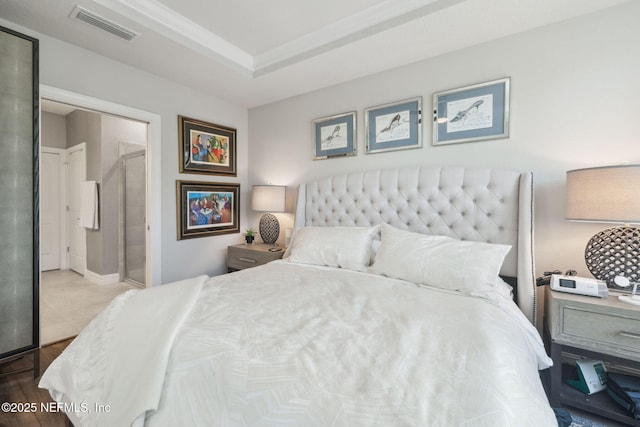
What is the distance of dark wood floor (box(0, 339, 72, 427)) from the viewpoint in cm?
161

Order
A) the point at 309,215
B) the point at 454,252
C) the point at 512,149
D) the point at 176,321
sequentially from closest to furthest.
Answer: the point at 176,321 → the point at 454,252 → the point at 512,149 → the point at 309,215

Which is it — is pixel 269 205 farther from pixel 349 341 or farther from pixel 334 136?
pixel 349 341

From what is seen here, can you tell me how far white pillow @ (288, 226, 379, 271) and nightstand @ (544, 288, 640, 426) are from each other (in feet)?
3.91

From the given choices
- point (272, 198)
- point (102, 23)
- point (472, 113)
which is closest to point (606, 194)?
point (472, 113)

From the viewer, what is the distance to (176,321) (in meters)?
1.18

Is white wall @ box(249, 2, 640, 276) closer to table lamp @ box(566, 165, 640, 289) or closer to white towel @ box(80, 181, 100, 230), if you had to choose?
table lamp @ box(566, 165, 640, 289)

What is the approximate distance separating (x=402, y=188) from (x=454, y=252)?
852 millimetres

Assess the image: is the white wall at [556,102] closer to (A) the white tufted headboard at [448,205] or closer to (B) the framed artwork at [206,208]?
(A) the white tufted headboard at [448,205]

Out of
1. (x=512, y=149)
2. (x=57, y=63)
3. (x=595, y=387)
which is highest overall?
(x=57, y=63)

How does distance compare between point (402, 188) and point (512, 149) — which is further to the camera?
point (402, 188)

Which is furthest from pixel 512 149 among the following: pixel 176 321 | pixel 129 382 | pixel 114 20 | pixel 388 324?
pixel 114 20

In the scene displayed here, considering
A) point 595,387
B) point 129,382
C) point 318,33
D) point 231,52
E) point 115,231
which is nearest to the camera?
point 129,382

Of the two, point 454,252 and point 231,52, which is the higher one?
point 231,52

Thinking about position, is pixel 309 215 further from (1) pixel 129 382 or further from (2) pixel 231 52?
(1) pixel 129 382
